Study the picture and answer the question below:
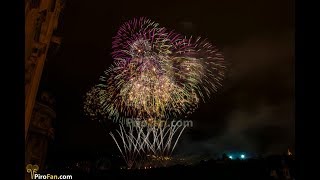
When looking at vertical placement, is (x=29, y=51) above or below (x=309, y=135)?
above

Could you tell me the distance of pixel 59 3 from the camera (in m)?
31.2

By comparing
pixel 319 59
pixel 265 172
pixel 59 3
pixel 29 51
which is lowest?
pixel 265 172

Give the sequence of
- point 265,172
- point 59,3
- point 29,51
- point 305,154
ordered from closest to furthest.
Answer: point 305,154, point 29,51, point 59,3, point 265,172

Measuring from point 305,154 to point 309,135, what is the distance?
0.65 ft

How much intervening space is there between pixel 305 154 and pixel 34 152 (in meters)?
43.7

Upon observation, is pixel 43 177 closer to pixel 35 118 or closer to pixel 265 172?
pixel 35 118

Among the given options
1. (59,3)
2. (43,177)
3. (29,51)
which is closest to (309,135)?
(29,51)

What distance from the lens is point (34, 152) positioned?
4588 cm

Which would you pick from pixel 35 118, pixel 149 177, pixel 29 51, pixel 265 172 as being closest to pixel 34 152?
pixel 35 118
